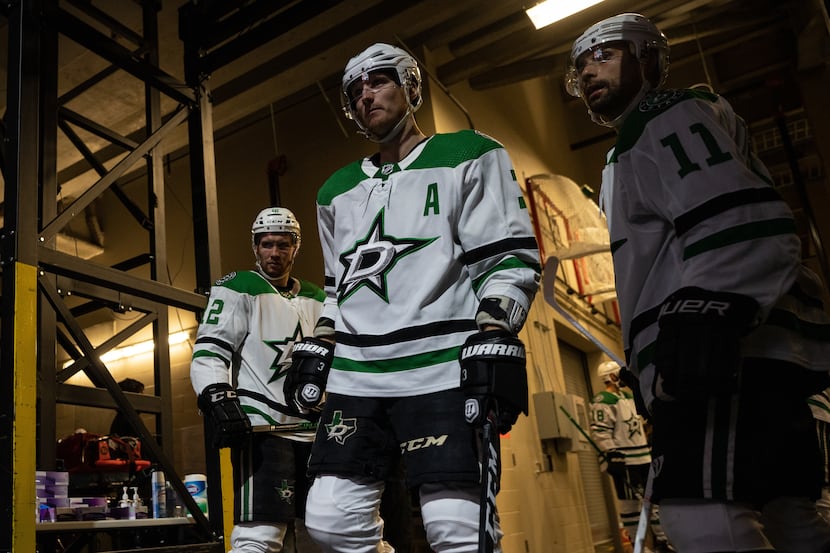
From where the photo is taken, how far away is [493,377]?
5.56 feet

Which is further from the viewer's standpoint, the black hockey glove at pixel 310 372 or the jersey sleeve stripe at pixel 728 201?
the black hockey glove at pixel 310 372

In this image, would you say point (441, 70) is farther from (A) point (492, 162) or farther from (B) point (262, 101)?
(A) point (492, 162)

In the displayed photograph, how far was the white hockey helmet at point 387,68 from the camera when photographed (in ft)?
7.18

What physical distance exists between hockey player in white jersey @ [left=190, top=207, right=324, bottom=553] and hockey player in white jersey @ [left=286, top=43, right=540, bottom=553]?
93 cm

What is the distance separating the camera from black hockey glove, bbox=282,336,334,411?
2.04m

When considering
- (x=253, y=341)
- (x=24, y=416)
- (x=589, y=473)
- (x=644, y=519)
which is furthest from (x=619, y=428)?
(x=644, y=519)

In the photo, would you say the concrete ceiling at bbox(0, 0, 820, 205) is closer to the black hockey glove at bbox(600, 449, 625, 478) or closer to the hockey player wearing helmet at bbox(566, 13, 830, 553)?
the black hockey glove at bbox(600, 449, 625, 478)

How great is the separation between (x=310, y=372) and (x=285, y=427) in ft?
3.35

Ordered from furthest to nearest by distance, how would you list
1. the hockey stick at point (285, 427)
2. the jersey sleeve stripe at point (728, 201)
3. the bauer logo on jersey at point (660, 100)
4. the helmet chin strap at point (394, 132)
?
the hockey stick at point (285, 427) → the helmet chin strap at point (394, 132) → the bauer logo on jersey at point (660, 100) → the jersey sleeve stripe at point (728, 201)

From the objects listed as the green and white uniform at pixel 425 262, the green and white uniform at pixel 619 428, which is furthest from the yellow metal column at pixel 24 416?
the green and white uniform at pixel 619 428

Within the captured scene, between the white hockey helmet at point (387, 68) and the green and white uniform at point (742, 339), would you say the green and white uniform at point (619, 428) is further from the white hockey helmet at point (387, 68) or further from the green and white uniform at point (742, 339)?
the green and white uniform at point (742, 339)

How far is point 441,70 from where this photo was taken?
24.6 feet

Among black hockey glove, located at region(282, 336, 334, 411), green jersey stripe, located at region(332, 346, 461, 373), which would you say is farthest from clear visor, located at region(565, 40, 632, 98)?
black hockey glove, located at region(282, 336, 334, 411)

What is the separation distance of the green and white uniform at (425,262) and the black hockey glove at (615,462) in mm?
6304
